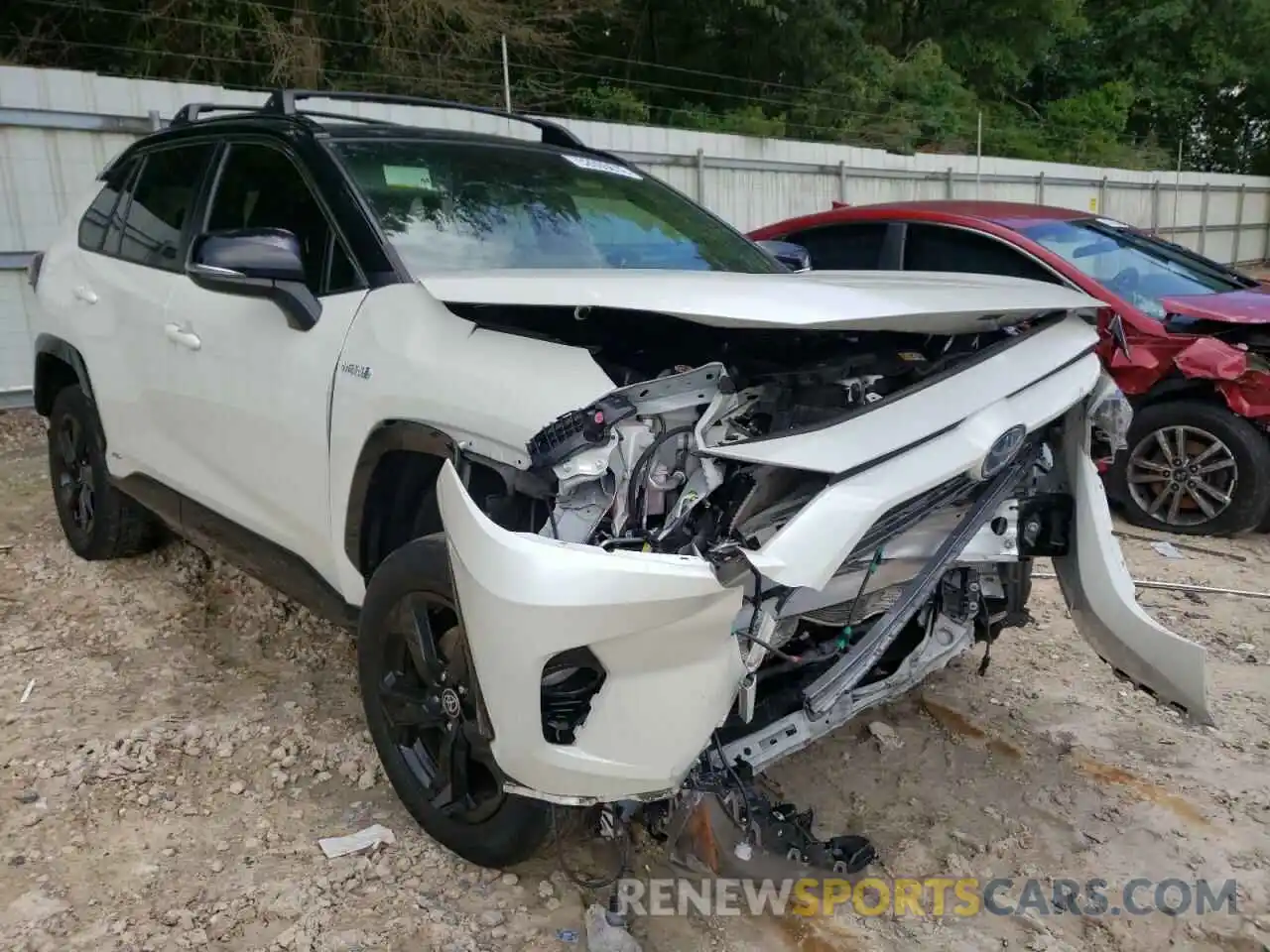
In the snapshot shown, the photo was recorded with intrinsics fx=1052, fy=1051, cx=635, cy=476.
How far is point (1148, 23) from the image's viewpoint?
2956 centimetres

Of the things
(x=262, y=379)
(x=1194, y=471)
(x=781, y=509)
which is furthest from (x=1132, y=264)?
(x=262, y=379)

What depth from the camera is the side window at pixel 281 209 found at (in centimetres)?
297

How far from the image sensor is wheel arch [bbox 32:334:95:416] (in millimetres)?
4332

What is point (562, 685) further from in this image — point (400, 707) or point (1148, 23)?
point (1148, 23)

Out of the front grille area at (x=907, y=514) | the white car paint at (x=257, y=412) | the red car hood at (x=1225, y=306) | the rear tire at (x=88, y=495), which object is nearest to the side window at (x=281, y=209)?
the white car paint at (x=257, y=412)

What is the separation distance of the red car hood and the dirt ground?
1582mm

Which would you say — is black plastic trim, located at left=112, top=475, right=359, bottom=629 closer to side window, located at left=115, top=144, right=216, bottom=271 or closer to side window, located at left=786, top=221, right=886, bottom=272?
side window, located at left=115, top=144, right=216, bottom=271

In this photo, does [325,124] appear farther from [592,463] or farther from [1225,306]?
[1225,306]

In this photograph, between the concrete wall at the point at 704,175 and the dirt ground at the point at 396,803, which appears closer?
the dirt ground at the point at 396,803

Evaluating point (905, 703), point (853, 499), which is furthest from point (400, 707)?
point (905, 703)

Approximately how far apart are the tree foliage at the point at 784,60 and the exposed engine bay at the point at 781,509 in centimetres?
1072

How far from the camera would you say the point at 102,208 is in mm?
4430

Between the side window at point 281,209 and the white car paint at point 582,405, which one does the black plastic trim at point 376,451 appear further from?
the side window at point 281,209

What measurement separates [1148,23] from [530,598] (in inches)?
1330
